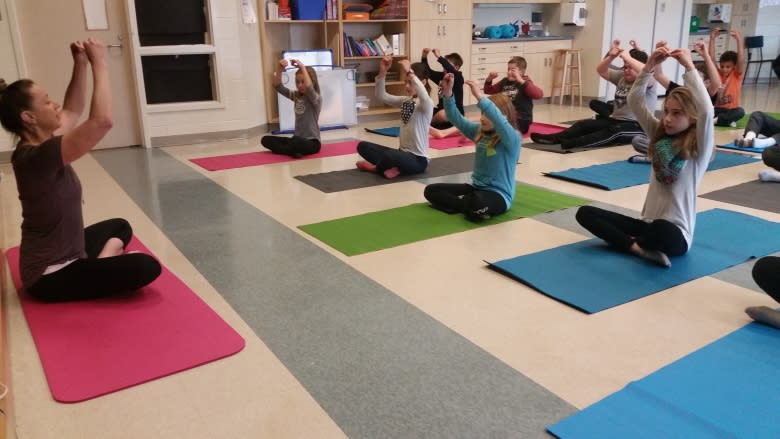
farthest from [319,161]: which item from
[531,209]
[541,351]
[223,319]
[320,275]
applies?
[541,351]

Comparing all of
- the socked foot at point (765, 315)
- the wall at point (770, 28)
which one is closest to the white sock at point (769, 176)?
the socked foot at point (765, 315)

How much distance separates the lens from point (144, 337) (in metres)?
2.30

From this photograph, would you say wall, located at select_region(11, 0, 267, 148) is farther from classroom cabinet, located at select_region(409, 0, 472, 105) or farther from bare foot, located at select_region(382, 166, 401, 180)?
bare foot, located at select_region(382, 166, 401, 180)

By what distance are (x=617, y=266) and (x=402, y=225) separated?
1.27 metres

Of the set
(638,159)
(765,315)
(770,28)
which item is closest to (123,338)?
(765,315)

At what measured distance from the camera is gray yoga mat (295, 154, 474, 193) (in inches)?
184

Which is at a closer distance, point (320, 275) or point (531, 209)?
point (320, 275)

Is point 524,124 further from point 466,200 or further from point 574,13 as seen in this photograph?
point 574,13

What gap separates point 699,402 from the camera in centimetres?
186

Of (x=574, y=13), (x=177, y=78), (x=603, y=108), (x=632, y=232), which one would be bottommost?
(x=632, y=232)

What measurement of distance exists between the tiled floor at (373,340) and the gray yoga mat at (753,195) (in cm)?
149

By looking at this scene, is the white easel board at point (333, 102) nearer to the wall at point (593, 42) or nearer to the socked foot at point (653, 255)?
the wall at point (593, 42)

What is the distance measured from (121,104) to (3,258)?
389cm

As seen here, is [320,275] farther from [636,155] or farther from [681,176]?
[636,155]
